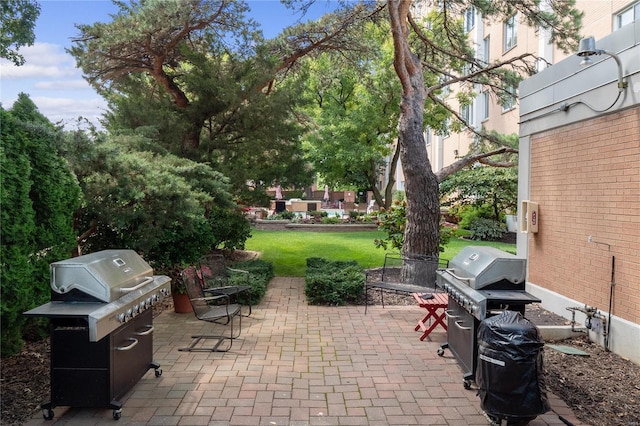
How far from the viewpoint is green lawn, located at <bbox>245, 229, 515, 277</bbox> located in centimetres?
Result: 1291

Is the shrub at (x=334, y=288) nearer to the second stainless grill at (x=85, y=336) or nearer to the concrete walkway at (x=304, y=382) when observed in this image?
the concrete walkway at (x=304, y=382)

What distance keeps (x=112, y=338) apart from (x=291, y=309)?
4355mm

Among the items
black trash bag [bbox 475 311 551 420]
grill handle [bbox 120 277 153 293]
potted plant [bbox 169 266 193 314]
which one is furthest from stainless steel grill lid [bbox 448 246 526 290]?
potted plant [bbox 169 266 193 314]

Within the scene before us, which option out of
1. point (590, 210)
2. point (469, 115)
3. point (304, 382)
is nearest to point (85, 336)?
point (304, 382)

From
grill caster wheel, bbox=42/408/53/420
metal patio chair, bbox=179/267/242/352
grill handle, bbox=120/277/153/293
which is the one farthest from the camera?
metal patio chair, bbox=179/267/242/352

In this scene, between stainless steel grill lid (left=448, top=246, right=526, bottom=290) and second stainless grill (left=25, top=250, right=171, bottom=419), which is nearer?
second stainless grill (left=25, top=250, right=171, bottom=419)

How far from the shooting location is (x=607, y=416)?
4.09 metres

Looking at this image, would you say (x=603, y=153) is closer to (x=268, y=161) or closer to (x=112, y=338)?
(x=112, y=338)

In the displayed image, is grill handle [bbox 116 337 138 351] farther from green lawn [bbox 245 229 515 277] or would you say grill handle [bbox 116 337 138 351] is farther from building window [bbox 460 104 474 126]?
building window [bbox 460 104 474 126]

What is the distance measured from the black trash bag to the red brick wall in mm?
2865

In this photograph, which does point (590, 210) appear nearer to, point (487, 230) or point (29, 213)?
point (29, 213)

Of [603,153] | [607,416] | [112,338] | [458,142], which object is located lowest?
[607,416]

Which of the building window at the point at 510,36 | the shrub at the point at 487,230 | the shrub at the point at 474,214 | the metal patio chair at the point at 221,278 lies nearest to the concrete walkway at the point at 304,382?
the metal patio chair at the point at 221,278

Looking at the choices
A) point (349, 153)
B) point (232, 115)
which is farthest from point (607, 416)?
point (349, 153)
